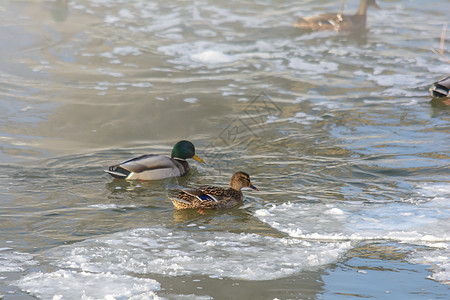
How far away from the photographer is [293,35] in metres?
15.6

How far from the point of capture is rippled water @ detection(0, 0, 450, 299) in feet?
18.2

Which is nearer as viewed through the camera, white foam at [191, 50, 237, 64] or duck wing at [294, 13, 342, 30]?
white foam at [191, 50, 237, 64]

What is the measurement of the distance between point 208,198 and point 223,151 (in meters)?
2.01

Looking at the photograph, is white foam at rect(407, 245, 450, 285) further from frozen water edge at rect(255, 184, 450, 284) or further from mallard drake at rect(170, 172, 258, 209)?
mallard drake at rect(170, 172, 258, 209)

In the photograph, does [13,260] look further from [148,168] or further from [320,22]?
[320,22]

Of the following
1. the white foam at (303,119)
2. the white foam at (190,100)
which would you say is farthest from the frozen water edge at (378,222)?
the white foam at (190,100)

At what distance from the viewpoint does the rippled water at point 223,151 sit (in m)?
5.55

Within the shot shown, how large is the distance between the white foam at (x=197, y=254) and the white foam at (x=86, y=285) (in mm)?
156

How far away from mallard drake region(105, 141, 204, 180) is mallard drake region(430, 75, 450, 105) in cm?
463

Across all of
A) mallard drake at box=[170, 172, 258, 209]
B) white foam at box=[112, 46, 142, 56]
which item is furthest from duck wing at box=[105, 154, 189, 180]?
white foam at box=[112, 46, 142, 56]

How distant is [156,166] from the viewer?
8375mm

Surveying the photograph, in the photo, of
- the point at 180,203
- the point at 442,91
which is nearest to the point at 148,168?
the point at 180,203

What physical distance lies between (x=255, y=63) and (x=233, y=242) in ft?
25.1

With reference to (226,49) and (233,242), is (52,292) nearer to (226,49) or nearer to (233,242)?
(233,242)
